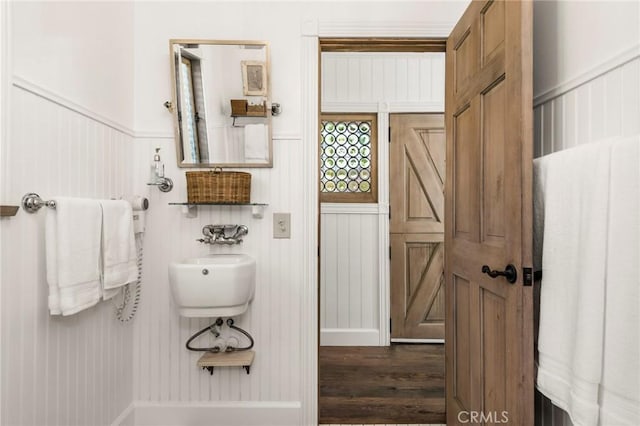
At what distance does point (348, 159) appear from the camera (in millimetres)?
3186

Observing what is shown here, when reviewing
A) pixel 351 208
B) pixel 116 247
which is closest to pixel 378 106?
pixel 351 208

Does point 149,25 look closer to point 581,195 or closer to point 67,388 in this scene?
point 67,388

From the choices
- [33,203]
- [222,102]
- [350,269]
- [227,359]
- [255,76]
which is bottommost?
[227,359]

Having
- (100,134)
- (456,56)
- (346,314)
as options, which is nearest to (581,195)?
(456,56)

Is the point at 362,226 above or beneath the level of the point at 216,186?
beneath

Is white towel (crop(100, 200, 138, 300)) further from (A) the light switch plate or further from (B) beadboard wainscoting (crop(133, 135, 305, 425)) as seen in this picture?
(A) the light switch plate

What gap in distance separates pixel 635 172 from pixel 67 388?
77.3 inches

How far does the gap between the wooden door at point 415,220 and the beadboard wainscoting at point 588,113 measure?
5.56ft

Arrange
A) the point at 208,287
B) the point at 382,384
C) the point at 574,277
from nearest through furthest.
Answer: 1. the point at 574,277
2. the point at 208,287
3. the point at 382,384

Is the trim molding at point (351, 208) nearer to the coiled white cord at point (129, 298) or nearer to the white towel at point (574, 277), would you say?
the coiled white cord at point (129, 298)

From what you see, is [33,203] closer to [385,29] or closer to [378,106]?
[385,29]

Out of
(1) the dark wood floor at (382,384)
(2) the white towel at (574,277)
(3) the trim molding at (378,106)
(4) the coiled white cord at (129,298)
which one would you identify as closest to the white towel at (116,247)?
(4) the coiled white cord at (129,298)

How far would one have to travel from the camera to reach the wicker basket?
5.89 ft

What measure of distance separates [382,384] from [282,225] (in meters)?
1.32
